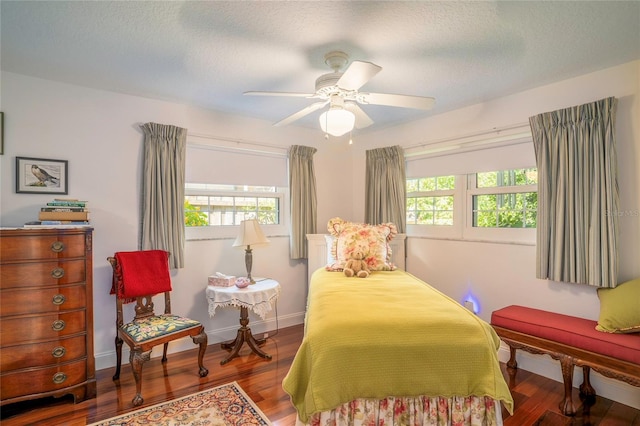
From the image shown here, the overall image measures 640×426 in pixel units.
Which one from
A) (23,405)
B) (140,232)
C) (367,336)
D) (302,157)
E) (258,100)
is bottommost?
(23,405)

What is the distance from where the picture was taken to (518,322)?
250 centimetres

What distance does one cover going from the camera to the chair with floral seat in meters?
2.40

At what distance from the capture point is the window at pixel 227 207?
135 inches

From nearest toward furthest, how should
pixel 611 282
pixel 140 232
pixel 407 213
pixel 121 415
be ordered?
pixel 121 415 → pixel 611 282 → pixel 140 232 → pixel 407 213

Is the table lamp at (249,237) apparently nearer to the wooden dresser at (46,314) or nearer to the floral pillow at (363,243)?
the floral pillow at (363,243)

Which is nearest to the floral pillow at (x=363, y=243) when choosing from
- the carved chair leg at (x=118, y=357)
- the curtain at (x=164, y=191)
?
the curtain at (x=164, y=191)

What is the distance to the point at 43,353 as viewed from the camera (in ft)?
7.35

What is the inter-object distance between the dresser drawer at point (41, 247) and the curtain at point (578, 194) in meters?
3.56

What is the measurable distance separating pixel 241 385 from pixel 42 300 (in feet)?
4.95

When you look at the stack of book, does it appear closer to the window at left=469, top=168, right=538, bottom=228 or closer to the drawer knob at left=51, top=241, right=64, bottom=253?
the drawer knob at left=51, top=241, right=64, bottom=253

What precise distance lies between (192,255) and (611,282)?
3.49 metres

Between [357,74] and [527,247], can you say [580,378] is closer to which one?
[527,247]

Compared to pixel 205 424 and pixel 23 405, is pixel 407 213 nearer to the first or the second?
pixel 205 424

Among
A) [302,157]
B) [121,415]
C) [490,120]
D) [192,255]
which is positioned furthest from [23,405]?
[490,120]
